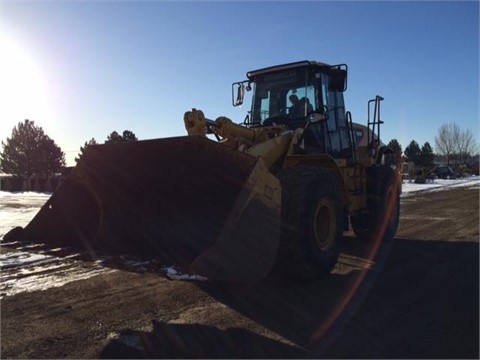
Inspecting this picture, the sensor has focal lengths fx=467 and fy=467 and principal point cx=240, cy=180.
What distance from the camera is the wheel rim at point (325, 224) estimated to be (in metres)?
6.12

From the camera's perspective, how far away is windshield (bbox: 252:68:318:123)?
25.4 ft

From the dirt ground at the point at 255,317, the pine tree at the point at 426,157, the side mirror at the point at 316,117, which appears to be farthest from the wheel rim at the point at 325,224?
the pine tree at the point at 426,157

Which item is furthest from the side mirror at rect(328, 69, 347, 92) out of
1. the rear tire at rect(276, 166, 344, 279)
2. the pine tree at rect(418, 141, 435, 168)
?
the pine tree at rect(418, 141, 435, 168)

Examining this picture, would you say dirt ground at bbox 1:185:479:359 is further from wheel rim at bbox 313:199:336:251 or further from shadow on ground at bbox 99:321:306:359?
wheel rim at bbox 313:199:336:251

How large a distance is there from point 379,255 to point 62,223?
16.5 feet

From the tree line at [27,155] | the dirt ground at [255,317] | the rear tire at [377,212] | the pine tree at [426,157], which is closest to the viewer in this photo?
the dirt ground at [255,317]

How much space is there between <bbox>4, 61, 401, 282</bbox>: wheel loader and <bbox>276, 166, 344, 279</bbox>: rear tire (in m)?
0.01

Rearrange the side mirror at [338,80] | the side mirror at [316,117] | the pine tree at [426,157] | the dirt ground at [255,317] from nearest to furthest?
the dirt ground at [255,317]
the side mirror at [338,80]
the side mirror at [316,117]
the pine tree at [426,157]

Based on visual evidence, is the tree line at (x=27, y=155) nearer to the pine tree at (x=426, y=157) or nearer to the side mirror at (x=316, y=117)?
the side mirror at (x=316, y=117)

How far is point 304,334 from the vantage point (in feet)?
13.4

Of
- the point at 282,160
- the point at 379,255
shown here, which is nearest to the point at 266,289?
the point at 282,160

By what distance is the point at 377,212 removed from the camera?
→ 9.09 meters

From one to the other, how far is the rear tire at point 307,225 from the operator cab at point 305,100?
4.68 ft

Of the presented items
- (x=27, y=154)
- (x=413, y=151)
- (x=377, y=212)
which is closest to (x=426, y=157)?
(x=413, y=151)
